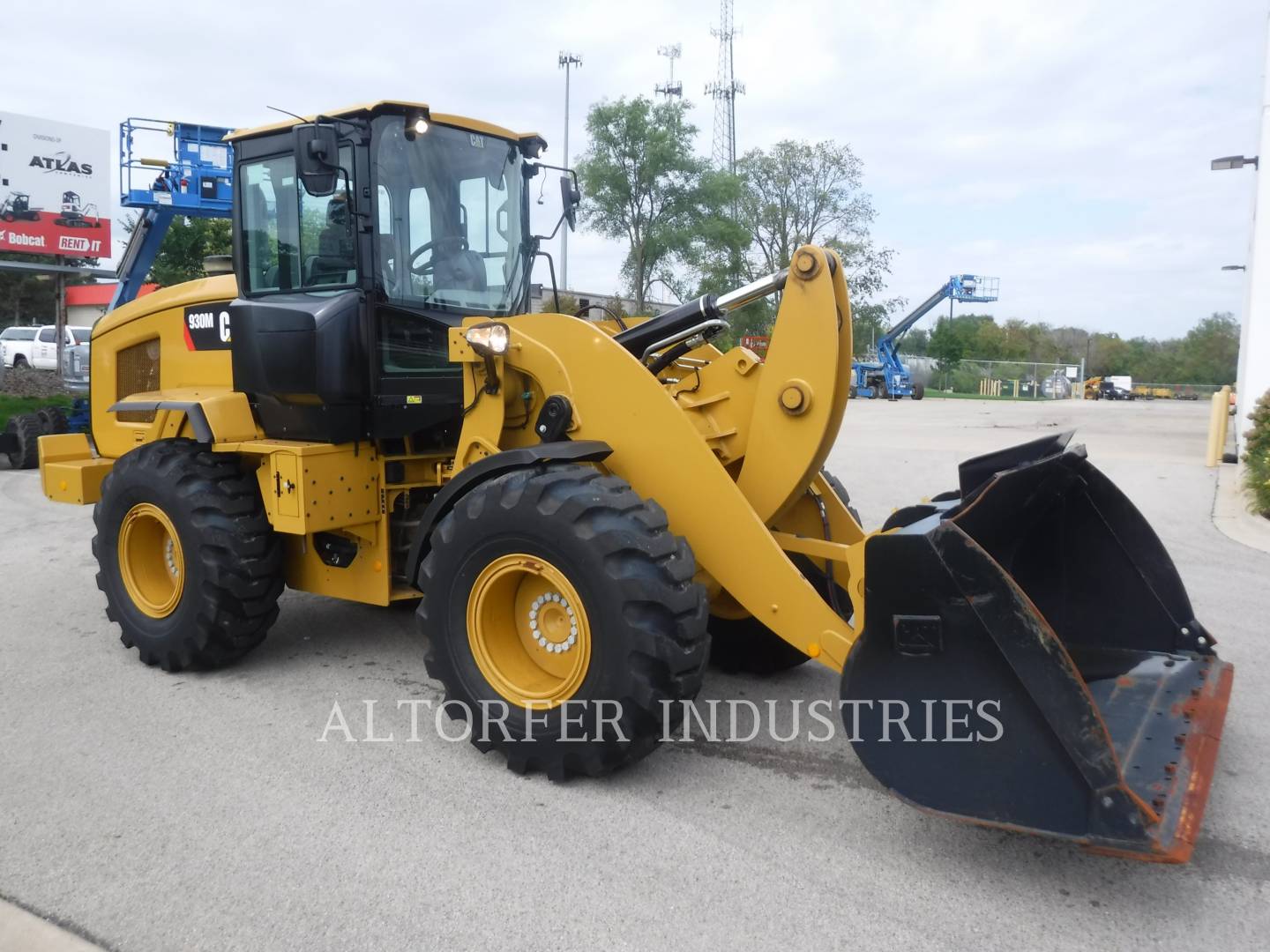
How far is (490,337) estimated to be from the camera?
4.18m

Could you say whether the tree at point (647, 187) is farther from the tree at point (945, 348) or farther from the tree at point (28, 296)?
the tree at point (945, 348)

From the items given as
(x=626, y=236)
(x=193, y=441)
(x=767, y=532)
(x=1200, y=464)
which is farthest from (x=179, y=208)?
(x=626, y=236)

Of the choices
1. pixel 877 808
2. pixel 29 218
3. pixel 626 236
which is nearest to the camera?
pixel 877 808

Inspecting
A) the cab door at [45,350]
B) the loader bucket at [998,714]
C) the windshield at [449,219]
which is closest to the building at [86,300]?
the cab door at [45,350]

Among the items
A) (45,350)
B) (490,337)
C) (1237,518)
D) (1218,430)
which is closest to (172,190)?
(490,337)

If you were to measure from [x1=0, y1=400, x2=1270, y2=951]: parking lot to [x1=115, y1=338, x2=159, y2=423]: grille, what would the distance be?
150cm

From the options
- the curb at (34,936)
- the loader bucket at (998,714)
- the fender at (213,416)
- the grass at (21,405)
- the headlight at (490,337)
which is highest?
the headlight at (490,337)

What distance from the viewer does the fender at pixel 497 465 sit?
3.83m

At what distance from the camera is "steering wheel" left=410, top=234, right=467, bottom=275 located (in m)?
4.84

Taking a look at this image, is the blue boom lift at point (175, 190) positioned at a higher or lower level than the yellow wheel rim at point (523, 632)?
higher

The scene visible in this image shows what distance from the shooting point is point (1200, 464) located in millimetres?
14609

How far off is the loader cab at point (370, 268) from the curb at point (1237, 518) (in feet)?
23.3

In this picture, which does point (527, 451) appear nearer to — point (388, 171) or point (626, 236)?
point (388, 171)

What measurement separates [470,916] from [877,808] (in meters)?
1.48
